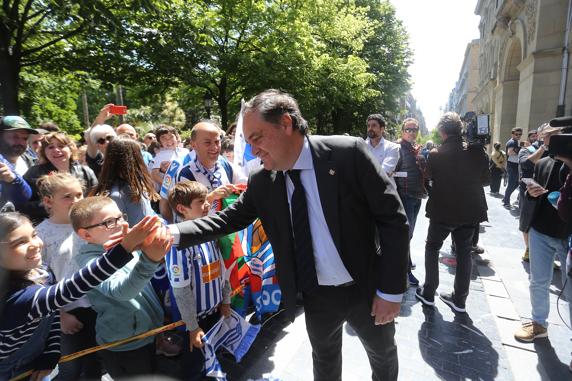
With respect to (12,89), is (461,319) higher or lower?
lower

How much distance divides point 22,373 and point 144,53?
9.76 m

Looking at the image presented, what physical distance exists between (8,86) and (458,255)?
9.60 meters

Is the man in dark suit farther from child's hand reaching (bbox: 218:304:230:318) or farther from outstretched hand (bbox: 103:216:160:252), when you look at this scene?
child's hand reaching (bbox: 218:304:230:318)

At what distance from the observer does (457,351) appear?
2941 millimetres

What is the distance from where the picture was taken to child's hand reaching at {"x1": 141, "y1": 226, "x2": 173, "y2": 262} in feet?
4.71

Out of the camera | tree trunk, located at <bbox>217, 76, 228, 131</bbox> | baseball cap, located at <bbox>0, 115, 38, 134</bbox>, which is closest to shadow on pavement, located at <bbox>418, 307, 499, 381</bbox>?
the camera

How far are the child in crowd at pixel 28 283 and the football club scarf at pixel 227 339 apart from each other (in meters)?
0.98

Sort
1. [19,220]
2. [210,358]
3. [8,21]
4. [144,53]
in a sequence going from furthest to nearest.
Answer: [144,53] < [8,21] < [210,358] < [19,220]

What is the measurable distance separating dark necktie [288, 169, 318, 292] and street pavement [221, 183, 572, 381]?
1.14 m

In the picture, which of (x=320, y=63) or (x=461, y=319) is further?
(x=320, y=63)

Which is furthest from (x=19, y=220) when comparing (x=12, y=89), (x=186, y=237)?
(x=12, y=89)

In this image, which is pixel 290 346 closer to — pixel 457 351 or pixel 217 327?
pixel 217 327

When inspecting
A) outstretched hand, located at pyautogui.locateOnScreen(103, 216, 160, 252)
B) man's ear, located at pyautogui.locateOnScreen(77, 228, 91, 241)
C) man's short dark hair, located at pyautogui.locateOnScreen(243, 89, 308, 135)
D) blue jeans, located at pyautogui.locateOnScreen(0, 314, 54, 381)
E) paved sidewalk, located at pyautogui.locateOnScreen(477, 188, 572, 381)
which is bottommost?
paved sidewalk, located at pyautogui.locateOnScreen(477, 188, 572, 381)

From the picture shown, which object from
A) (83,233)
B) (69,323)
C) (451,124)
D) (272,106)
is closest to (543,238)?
(451,124)
